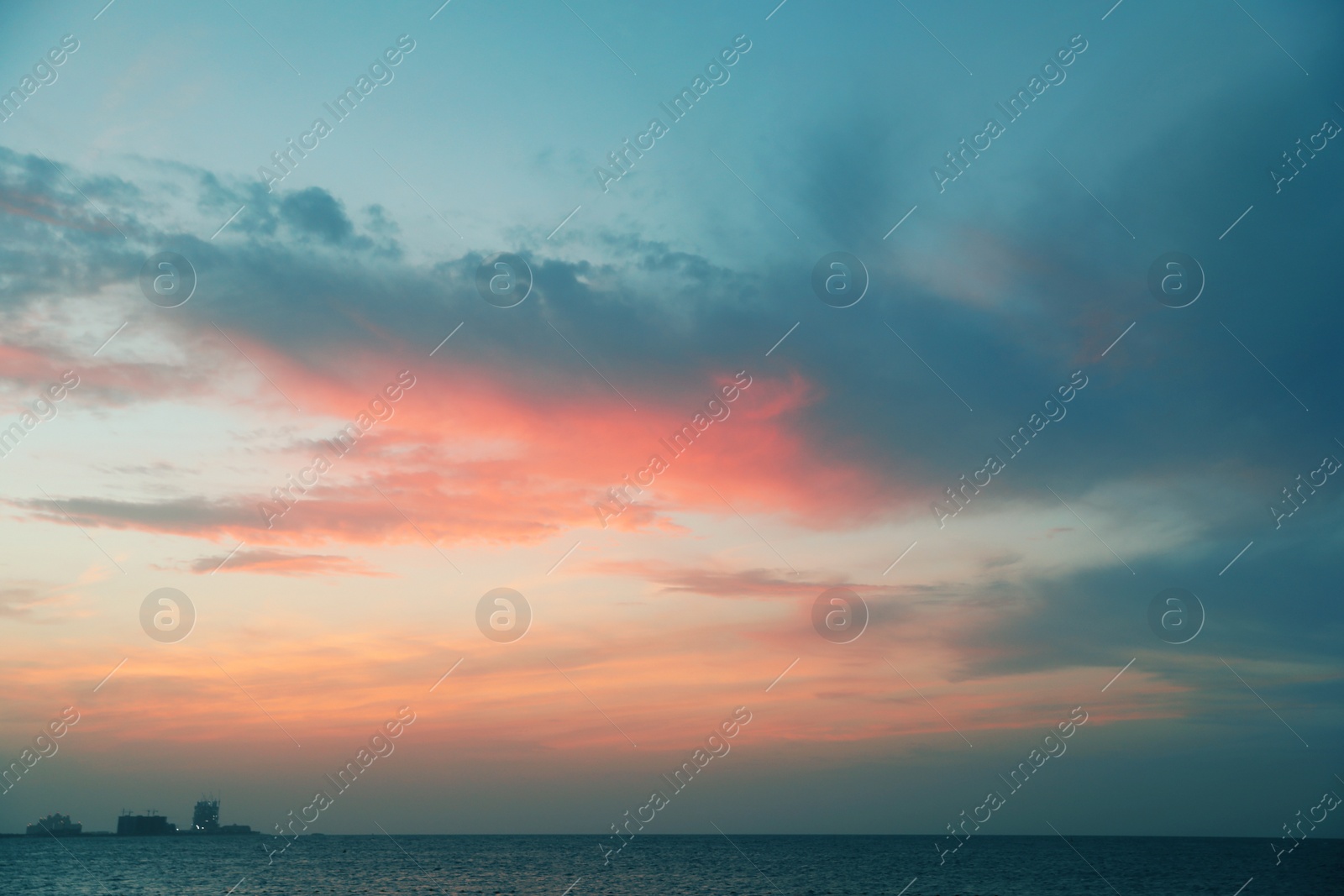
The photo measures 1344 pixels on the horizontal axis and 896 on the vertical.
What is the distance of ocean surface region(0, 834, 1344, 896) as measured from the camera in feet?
275

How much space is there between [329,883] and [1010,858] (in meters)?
107

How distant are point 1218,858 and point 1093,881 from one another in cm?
7570

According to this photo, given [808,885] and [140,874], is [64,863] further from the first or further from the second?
[808,885]

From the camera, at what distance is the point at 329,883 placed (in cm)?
8894

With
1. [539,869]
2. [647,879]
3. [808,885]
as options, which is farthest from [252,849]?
[808,885]

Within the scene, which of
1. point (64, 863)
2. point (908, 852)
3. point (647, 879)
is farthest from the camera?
point (908, 852)

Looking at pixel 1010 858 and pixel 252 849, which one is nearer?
pixel 1010 858

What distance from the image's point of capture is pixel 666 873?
4158 inches

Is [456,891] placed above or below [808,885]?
above

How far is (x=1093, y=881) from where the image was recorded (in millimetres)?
93562

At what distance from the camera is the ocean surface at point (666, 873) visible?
8381 cm

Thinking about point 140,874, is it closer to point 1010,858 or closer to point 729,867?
point 729,867

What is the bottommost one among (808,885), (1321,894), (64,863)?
(1321,894)

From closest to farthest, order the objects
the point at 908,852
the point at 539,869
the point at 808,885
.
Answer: the point at 808,885, the point at 539,869, the point at 908,852
